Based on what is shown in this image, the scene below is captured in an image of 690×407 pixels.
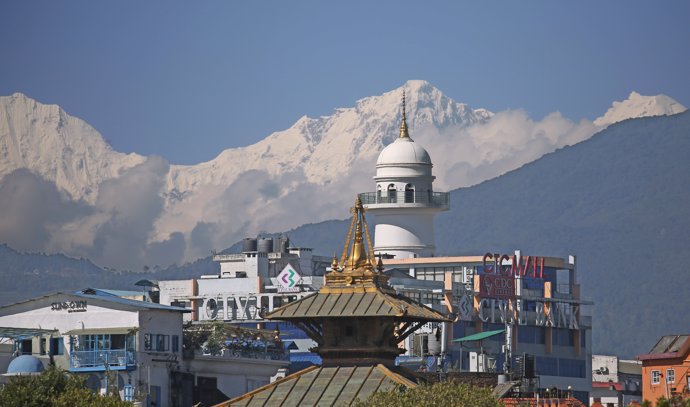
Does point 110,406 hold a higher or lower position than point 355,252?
lower

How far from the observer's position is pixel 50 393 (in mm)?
108750

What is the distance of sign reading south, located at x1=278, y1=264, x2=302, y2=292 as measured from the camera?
197375mm

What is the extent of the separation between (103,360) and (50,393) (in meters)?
26.8

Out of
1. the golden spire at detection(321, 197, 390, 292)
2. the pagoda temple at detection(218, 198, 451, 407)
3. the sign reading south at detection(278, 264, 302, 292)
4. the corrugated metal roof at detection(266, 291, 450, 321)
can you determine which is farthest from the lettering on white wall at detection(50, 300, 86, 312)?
the sign reading south at detection(278, 264, 302, 292)

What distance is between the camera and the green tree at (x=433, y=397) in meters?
91.9

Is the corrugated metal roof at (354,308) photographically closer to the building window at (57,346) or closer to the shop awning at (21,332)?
the shop awning at (21,332)

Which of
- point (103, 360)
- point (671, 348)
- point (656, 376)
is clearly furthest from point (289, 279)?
point (103, 360)

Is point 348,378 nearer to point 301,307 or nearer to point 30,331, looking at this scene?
point 301,307

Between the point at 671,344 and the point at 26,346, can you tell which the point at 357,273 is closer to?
the point at 26,346

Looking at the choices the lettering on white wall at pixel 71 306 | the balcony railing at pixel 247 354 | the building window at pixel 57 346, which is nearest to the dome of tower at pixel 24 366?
the building window at pixel 57 346

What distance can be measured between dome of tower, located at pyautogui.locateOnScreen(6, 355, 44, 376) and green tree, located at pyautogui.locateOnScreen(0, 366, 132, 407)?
777cm

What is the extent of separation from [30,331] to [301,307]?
1493 inches

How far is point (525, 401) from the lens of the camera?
107 m

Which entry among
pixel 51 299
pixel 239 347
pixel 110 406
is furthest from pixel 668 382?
pixel 110 406
